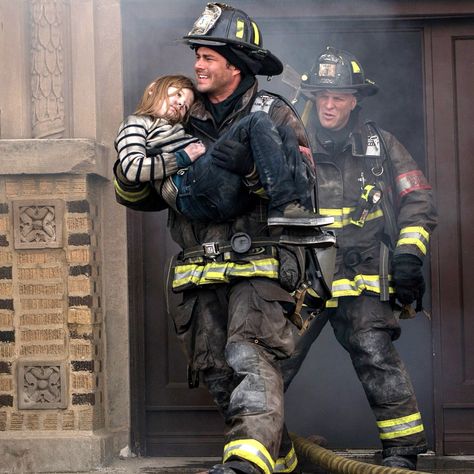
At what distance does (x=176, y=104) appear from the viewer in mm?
5883

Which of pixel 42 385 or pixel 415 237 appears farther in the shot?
pixel 42 385

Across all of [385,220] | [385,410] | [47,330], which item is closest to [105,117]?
[47,330]

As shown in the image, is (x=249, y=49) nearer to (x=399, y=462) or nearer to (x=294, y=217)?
(x=294, y=217)

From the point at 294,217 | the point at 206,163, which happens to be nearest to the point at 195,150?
the point at 206,163

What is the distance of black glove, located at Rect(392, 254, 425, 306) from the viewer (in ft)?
21.8

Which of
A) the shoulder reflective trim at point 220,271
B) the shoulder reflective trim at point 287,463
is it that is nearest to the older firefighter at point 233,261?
the shoulder reflective trim at point 220,271

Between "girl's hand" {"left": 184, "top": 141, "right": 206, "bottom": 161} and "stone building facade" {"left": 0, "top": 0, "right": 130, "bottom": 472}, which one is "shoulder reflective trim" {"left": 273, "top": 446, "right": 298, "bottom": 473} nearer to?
"stone building facade" {"left": 0, "top": 0, "right": 130, "bottom": 472}

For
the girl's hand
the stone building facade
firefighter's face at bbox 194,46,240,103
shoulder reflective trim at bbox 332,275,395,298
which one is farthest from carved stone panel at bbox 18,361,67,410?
firefighter's face at bbox 194,46,240,103

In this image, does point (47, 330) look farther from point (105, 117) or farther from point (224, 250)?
point (224, 250)

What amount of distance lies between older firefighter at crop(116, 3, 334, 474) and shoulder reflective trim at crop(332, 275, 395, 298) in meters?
1.00

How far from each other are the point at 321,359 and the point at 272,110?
7.98 feet

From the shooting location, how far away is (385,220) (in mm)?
6914

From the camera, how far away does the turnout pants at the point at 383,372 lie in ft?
21.7

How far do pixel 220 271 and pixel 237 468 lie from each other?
97cm
